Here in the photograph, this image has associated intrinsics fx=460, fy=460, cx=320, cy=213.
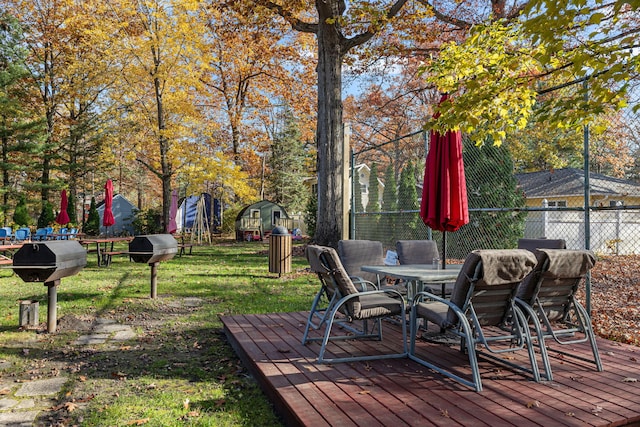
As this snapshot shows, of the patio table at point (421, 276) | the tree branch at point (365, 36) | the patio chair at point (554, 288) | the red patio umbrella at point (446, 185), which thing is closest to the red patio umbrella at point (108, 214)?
the tree branch at point (365, 36)

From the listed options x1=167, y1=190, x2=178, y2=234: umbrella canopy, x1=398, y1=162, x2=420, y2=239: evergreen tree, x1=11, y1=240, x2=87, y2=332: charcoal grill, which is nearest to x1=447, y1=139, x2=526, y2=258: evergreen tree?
x1=398, y1=162, x2=420, y2=239: evergreen tree

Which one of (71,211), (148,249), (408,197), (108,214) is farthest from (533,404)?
(71,211)

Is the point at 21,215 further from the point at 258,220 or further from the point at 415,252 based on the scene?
the point at 415,252

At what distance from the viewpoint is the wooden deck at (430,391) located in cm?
266

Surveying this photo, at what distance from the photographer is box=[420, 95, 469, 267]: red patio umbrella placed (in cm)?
466

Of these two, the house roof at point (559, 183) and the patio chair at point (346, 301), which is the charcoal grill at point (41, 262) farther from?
the house roof at point (559, 183)

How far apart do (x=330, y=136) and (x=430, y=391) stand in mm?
7579

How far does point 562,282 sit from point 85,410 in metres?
3.67

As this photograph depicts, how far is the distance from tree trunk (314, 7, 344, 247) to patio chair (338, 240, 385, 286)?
4.38 metres

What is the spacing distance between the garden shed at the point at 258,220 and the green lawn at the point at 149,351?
1278 centimetres

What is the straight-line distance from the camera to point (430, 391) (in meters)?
3.12

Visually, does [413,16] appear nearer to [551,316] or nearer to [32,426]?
[551,316]

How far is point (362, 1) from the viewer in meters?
10.4

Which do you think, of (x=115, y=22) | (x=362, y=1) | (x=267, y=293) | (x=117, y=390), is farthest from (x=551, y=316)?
(x=115, y=22)
